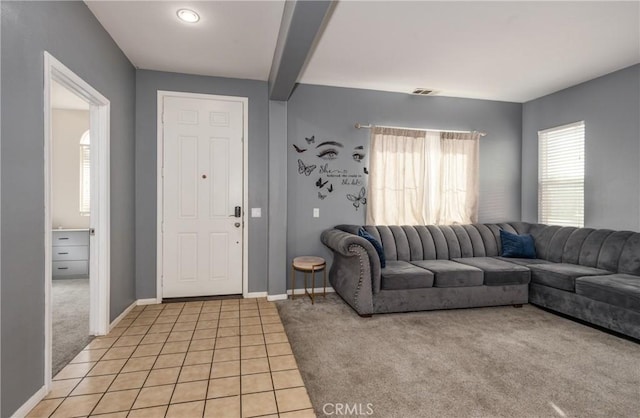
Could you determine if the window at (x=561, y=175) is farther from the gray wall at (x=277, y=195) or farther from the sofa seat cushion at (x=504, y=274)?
the gray wall at (x=277, y=195)

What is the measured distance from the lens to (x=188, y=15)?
2561 mm

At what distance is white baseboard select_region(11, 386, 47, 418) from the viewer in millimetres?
1712

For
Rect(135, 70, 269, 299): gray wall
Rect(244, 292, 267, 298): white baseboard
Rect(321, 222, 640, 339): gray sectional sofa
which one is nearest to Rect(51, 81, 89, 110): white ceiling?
Rect(135, 70, 269, 299): gray wall

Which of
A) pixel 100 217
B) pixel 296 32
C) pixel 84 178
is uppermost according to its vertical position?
pixel 296 32

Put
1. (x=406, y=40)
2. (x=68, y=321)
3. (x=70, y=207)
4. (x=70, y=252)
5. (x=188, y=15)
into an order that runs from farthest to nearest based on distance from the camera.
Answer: (x=70, y=207)
(x=70, y=252)
(x=68, y=321)
(x=406, y=40)
(x=188, y=15)

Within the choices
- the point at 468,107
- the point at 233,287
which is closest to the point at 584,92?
the point at 468,107

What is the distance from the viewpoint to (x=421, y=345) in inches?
105

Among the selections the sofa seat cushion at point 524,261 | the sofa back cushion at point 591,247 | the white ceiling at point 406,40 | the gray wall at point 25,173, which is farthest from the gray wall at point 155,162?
the sofa back cushion at point 591,247

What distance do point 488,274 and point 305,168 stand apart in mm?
2490

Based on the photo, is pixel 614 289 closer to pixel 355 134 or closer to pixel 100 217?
pixel 355 134

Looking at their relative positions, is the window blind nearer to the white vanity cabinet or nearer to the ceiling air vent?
the white vanity cabinet

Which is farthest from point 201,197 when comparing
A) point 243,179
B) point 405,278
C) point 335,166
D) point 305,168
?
point 405,278

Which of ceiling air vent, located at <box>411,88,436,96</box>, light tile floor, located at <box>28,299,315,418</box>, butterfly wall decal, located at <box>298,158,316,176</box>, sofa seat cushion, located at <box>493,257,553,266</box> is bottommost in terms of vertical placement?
light tile floor, located at <box>28,299,315,418</box>

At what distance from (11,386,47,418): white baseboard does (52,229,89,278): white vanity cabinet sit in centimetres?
336
